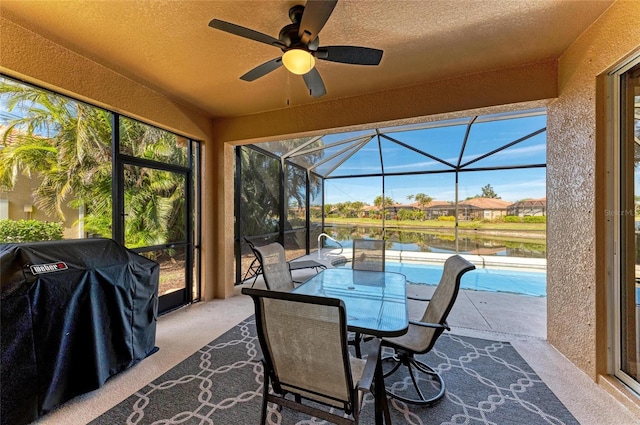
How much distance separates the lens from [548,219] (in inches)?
102

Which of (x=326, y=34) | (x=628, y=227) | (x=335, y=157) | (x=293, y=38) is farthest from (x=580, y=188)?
(x=335, y=157)

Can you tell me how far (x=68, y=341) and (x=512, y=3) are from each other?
3.82 meters

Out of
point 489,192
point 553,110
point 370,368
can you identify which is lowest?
point 370,368

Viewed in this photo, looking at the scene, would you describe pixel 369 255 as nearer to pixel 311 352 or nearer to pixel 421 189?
pixel 311 352

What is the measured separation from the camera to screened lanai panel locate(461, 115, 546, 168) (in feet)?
15.3

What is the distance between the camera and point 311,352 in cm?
124

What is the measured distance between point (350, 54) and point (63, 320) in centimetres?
267

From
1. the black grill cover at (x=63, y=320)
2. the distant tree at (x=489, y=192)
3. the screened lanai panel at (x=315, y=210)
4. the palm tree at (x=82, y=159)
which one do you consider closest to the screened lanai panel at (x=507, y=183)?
Answer: the distant tree at (x=489, y=192)

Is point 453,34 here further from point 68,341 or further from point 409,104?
point 68,341

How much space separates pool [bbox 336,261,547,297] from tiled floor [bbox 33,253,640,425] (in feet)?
1.92

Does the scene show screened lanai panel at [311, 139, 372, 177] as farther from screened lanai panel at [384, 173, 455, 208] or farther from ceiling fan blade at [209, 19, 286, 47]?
ceiling fan blade at [209, 19, 286, 47]

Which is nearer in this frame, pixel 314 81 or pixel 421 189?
pixel 314 81

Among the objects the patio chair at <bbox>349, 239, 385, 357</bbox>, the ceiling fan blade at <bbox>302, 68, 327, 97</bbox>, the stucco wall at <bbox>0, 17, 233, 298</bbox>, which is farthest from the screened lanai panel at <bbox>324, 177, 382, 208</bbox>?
the ceiling fan blade at <bbox>302, 68, 327, 97</bbox>

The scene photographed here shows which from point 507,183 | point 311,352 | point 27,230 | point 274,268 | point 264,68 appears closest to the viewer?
point 311,352
